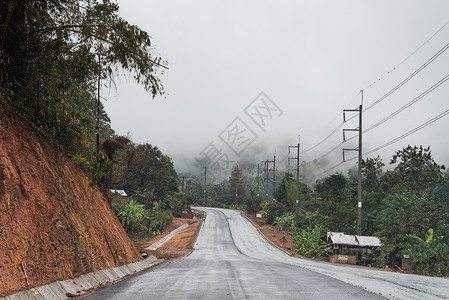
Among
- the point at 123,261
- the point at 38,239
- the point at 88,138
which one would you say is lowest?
the point at 123,261

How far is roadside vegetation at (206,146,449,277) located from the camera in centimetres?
3030

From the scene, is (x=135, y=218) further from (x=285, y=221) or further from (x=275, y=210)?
(x=275, y=210)

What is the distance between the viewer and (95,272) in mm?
11477

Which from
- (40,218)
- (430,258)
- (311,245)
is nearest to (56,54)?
(40,218)

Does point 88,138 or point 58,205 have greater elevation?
point 88,138

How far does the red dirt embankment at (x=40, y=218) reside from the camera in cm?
792

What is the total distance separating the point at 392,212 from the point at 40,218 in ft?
105

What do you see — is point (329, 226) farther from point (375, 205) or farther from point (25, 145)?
point (25, 145)

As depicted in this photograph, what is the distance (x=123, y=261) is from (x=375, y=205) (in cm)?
3836

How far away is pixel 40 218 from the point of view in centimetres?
943

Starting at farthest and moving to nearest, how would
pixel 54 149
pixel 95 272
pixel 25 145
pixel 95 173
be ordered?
pixel 95 173 → pixel 54 149 → pixel 95 272 → pixel 25 145

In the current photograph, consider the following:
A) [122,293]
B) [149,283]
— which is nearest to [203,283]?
[149,283]

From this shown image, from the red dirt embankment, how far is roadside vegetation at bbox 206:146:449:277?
964 inches

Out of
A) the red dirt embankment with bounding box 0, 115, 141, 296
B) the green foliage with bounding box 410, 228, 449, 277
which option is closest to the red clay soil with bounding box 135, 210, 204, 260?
the green foliage with bounding box 410, 228, 449, 277
